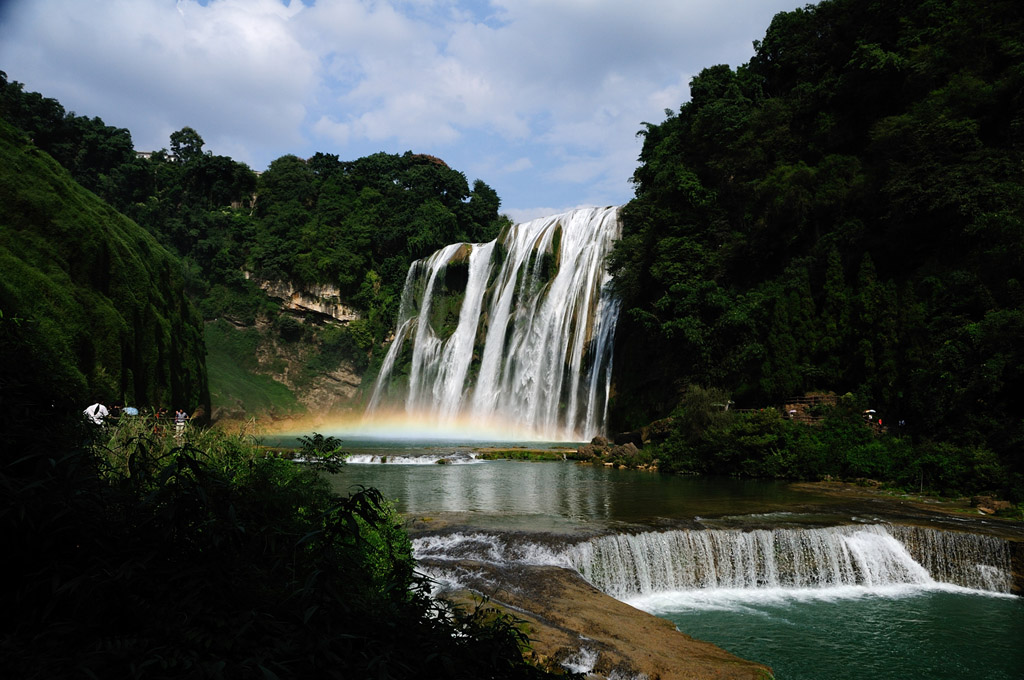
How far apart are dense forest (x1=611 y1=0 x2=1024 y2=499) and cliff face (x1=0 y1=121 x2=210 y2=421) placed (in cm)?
1832

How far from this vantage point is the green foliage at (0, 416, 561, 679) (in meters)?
1.74

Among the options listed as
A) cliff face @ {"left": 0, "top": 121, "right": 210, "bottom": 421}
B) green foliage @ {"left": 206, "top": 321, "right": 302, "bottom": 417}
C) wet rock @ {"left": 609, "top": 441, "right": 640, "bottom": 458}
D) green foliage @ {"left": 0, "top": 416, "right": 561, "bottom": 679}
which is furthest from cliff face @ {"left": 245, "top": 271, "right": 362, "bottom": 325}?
green foliage @ {"left": 0, "top": 416, "right": 561, "bottom": 679}

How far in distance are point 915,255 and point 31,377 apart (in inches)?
922

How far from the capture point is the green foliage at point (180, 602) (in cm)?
174

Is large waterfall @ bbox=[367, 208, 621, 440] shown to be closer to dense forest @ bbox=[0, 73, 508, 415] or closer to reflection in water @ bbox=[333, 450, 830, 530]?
dense forest @ bbox=[0, 73, 508, 415]

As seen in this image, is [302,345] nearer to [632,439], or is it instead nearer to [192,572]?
[632,439]

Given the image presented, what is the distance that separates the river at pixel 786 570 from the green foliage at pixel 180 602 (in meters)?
6.93

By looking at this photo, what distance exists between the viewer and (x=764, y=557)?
36.4 feet

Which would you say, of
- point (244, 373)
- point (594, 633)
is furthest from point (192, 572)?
point (244, 373)

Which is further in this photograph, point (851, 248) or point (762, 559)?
point (851, 248)

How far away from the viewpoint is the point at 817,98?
26.6 metres

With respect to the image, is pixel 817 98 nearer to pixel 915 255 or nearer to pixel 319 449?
pixel 915 255

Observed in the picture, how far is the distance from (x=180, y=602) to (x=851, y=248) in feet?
79.8

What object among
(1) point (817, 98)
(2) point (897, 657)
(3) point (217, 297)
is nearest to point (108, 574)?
(2) point (897, 657)
